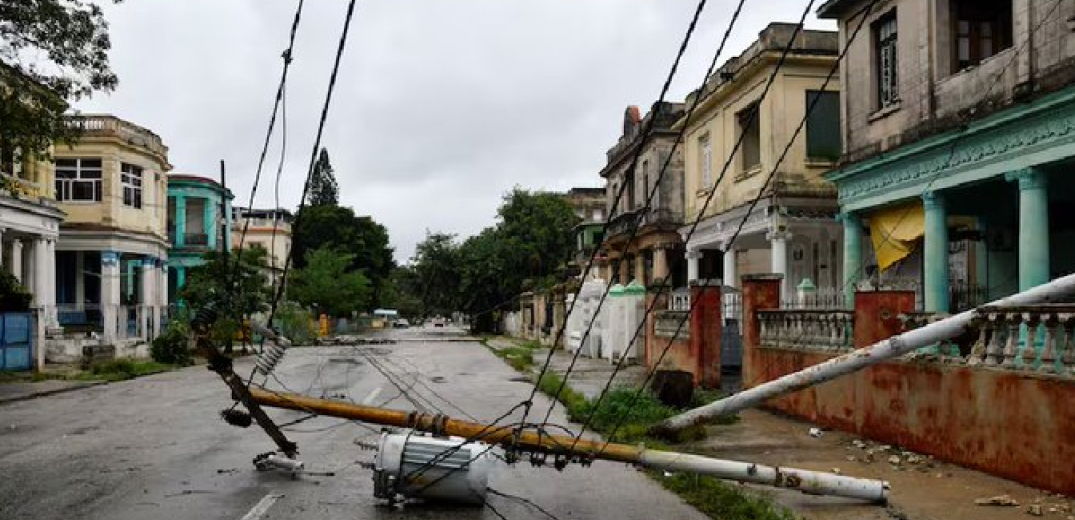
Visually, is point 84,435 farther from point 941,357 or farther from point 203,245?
point 203,245

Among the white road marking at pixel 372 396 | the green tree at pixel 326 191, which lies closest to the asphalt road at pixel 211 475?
the white road marking at pixel 372 396

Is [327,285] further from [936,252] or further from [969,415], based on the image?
[969,415]

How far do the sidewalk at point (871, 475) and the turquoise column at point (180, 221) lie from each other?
4253 cm

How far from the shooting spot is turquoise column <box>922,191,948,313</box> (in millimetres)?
14547

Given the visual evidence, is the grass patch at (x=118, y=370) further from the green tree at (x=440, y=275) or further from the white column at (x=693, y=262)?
the green tree at (x=440, y=275)

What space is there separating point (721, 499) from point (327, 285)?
53.5 metres

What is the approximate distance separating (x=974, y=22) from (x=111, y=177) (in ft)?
104

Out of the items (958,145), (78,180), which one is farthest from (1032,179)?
(78,180)

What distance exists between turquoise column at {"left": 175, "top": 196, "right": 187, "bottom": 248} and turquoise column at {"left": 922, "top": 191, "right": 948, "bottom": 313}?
4284 centimetres

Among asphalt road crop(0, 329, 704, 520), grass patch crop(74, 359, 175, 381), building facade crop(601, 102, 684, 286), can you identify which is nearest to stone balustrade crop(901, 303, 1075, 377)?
asphalt road crop(0, 329, 704, 520)

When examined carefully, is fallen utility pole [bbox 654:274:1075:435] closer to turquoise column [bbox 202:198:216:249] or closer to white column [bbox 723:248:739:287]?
white column [bbox 723:248:739:287]

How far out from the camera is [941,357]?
9320 millimetres

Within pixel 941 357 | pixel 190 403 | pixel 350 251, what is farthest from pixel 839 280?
pixel 350 251

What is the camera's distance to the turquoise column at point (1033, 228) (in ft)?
39.6
